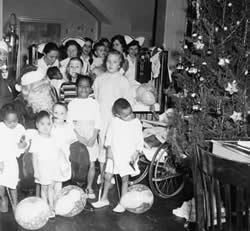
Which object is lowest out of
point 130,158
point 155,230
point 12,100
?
point 155,230

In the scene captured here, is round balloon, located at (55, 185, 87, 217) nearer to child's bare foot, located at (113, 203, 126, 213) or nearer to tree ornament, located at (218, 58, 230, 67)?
child's bare foot, located at (113, 203, 126, 213)

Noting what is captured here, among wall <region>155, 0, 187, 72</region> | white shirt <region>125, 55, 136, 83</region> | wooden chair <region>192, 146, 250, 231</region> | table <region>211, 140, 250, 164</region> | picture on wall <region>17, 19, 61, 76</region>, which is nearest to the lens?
wooden chair <region>192, 146, 250, 231</region>

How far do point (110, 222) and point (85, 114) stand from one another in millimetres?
802

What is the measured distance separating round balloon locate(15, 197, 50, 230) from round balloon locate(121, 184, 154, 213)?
1.97ft

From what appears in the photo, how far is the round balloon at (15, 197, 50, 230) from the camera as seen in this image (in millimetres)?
2779

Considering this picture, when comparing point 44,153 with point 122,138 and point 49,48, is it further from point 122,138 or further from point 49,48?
point 49,48

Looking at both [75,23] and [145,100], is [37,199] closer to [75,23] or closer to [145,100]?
[145,100]

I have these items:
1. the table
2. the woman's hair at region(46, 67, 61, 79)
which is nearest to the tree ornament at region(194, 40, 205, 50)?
the table

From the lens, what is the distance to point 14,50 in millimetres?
4332

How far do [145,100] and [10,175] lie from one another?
1560mm

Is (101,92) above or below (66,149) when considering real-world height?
above

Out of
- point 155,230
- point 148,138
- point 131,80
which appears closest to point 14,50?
point 131,80

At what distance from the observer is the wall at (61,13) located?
8211mm

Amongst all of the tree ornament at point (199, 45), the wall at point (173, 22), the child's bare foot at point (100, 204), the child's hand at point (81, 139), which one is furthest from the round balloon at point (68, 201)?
the wall at point (173, 22)
